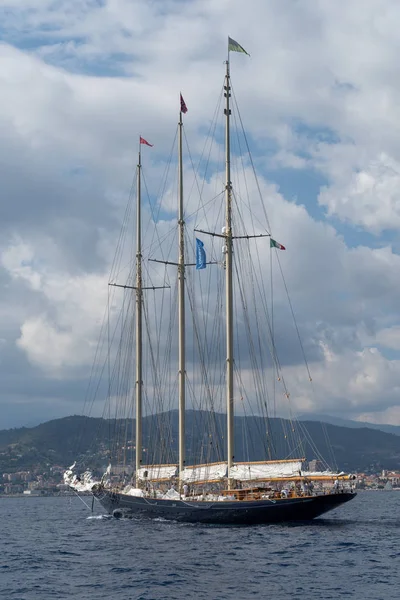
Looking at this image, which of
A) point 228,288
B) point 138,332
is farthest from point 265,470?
point 138,332

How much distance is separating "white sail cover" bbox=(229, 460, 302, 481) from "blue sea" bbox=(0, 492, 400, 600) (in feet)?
18.0

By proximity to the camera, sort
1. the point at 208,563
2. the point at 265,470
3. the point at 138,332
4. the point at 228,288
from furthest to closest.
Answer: the point at 138,332 → the point at 228,288 → the point at 265,470 → the point at 208,563

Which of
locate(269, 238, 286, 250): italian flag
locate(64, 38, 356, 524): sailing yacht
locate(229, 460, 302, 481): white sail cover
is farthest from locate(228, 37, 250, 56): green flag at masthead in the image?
locate(229, 460, 302, 481): white sail cover

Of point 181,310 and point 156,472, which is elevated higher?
point 181,310

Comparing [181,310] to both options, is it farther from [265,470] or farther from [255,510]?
[255,510]

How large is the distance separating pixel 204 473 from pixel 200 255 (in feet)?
76.1

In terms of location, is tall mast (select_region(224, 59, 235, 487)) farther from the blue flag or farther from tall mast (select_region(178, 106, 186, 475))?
tall mast (select_region(178, 106, 186, 475))

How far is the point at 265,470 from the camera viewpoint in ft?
298

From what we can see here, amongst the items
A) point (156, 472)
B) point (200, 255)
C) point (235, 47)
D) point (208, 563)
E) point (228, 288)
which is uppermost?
point (235, 47)

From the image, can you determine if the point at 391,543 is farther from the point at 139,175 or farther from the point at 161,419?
the point at 139,175

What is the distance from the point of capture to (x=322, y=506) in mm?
87438

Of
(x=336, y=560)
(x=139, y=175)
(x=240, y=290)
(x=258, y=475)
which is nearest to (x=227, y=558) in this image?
(x=336, y=560)

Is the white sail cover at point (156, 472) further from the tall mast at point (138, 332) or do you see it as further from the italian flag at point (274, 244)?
the italian flag at point (274, 244)

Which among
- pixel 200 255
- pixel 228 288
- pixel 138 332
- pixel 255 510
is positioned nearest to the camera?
pixel 255 510
